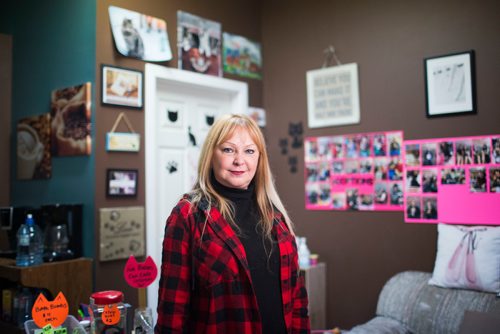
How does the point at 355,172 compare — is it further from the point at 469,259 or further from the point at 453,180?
the point at 469,259

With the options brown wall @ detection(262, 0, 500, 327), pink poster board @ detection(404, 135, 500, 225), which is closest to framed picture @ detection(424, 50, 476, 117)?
brown wall @ detection(262, 0, 500, 327)

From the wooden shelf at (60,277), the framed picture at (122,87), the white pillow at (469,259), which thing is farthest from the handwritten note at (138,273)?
the white pillow at (469,259)

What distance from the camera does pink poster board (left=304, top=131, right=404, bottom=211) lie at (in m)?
3.23

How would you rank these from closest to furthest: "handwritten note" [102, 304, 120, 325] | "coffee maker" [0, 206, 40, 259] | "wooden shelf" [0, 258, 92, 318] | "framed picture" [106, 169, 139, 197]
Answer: "handwritten note" [102, 304, 120, 325] → "wooden shelf" [0, 258, 92, 318] → "coffee maker" [0, 206, 40, 259] → "framed picture" [106, 169, 139, 197]

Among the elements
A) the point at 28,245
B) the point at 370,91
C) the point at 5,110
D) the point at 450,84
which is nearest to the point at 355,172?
the point at 370,91

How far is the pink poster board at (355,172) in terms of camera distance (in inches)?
127

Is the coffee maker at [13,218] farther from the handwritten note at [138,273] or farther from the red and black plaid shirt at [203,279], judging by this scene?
the red and black plaid shirt at [203,279]

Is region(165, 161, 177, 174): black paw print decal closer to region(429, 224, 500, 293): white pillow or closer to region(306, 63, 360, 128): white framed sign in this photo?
region(306, 63, 360, 128): white framed sign

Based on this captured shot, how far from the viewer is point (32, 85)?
3.40 metres

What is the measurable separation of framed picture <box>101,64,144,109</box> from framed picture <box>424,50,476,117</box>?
190 cm

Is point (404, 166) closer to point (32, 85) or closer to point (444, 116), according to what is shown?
point (444, 116)

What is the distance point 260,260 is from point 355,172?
6.64 feet

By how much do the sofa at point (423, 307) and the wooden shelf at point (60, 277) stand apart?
5.07 feet

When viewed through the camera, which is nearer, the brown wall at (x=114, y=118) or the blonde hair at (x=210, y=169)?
the blonde hair at (x=210, y=169)
